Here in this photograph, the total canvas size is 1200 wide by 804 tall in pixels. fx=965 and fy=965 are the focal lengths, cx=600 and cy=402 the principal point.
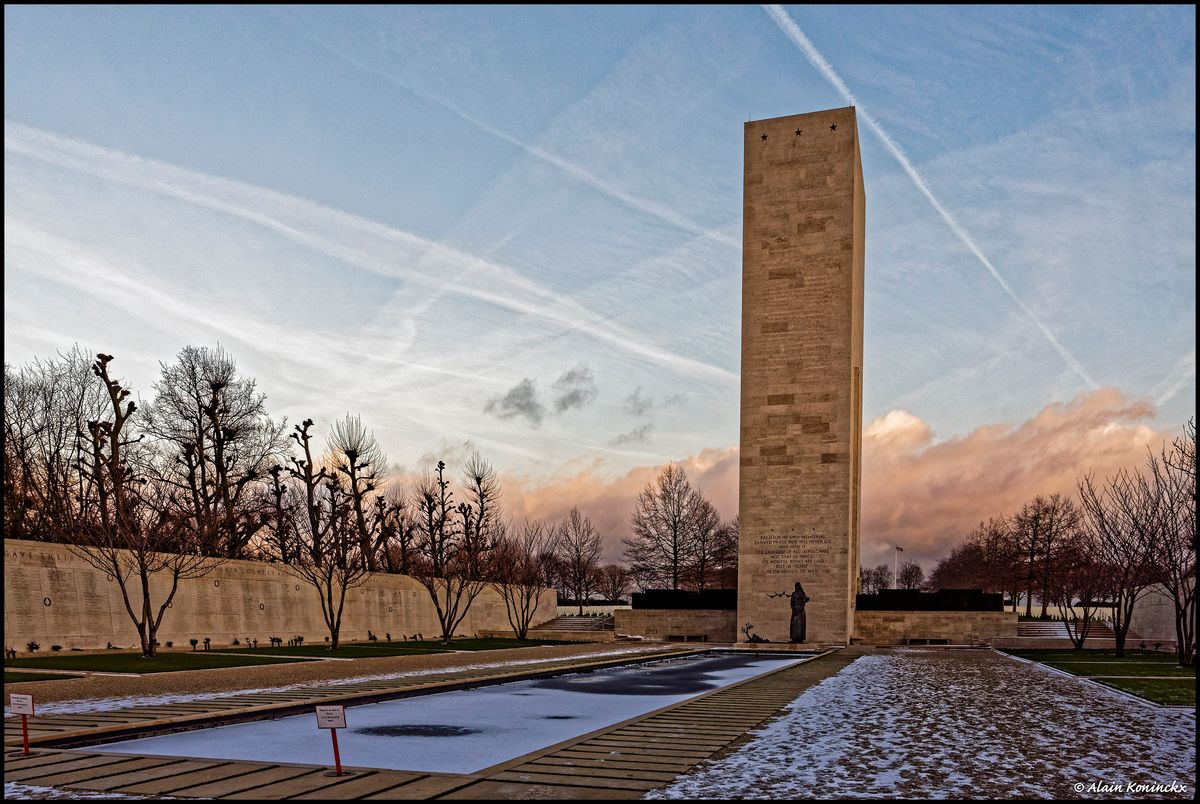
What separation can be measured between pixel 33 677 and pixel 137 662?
4.24 m

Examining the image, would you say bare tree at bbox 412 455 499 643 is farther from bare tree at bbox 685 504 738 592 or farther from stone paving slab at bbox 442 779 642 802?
stone paving slab at bbox 442 779 642 802

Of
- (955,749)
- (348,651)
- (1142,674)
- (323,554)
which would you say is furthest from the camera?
(323,554)

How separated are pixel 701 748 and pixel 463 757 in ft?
8.39

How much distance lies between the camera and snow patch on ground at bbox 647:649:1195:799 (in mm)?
8469

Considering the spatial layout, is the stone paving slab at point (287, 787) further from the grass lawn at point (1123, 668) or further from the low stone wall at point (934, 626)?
the low stone wall at point (934, 626)

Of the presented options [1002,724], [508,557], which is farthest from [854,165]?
[1002,724]

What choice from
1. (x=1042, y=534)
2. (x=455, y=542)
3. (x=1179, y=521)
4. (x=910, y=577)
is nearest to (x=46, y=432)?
(x=455, y=542)

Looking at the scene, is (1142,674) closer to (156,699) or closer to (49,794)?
(156,699)

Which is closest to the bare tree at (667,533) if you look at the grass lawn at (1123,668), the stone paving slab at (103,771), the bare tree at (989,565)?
the bare tree at (989,565)

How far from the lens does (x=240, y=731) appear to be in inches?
460

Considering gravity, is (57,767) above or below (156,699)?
above

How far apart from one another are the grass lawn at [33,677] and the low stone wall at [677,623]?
33.2 metres

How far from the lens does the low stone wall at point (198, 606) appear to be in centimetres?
2627

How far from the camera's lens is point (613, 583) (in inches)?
4530
